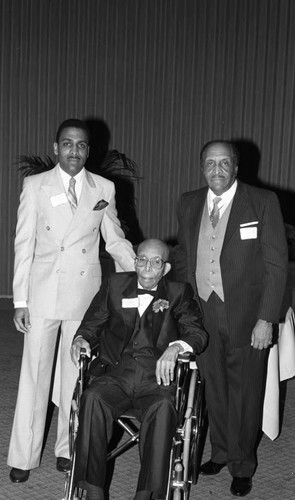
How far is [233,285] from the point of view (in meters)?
3.17

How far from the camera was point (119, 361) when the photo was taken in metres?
3.16

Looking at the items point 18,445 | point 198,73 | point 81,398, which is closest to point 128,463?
point 18,445

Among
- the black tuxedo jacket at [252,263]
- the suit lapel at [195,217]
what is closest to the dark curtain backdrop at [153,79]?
the suit lapel at [195,217]

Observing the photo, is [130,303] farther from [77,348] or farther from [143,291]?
[77,348]

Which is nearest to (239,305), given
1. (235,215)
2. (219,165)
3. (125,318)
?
(235,215)

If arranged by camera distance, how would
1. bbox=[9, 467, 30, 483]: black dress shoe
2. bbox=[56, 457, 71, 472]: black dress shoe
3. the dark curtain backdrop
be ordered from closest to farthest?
bbox=[9, 467, 30, 483]: black dress shoe
bbox=[56, 457, 71, 472]: black dress shoe
the dark curtain backdrop

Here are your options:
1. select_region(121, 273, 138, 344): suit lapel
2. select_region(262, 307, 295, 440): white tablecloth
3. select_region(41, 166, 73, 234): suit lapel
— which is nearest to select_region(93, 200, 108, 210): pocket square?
select_region(41, 166, 73, 234): suit lapel

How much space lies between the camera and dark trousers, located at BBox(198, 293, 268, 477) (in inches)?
128

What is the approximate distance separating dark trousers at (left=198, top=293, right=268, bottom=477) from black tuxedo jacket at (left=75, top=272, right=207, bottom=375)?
5.2 inches

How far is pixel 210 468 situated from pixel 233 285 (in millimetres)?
863

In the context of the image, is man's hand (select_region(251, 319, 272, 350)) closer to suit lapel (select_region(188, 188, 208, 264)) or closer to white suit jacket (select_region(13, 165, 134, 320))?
suit lapel (select_region(188, 188, 208, 264))

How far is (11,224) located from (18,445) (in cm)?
454

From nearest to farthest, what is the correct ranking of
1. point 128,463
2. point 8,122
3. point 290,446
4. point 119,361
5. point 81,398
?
point 81,398, point 119,361, point 128,463, point 290,446, point 8,122

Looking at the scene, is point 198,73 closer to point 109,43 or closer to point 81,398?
point 109,43
